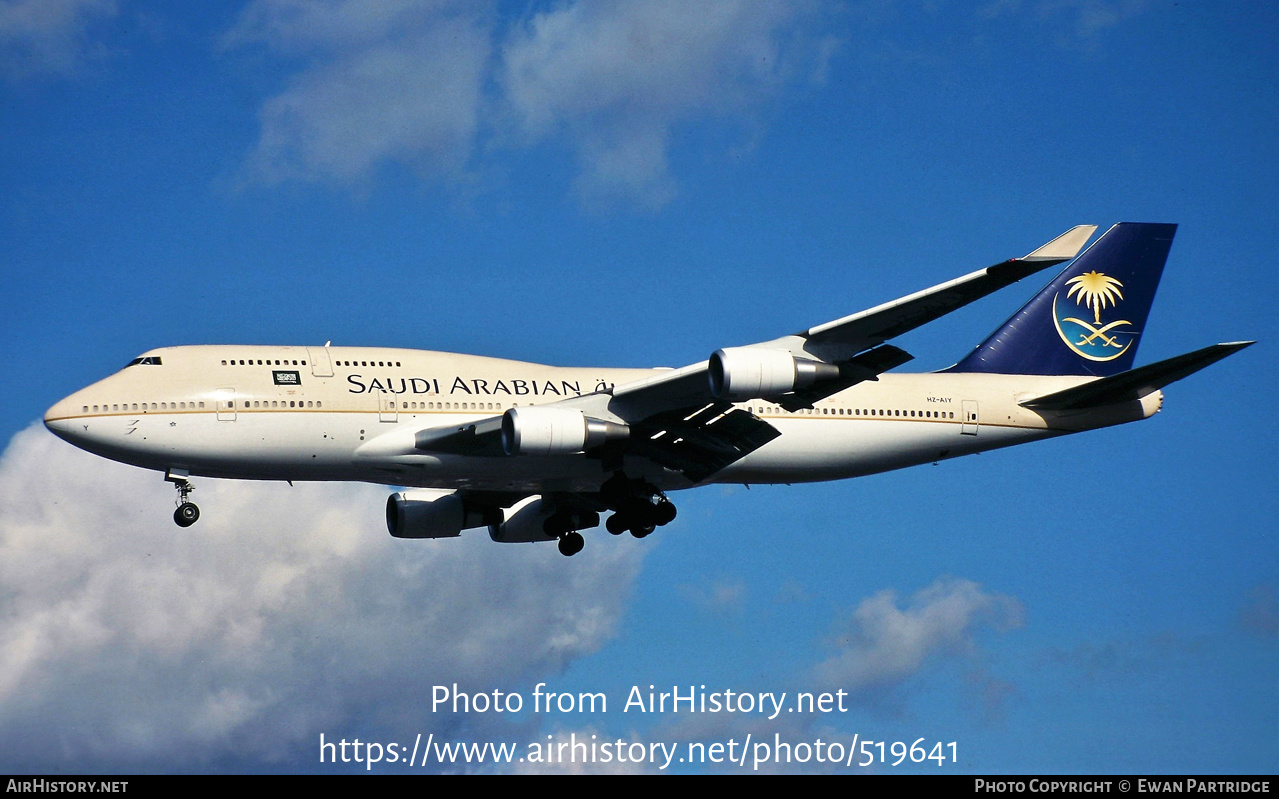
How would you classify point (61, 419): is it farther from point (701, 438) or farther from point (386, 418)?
point (701, 438)

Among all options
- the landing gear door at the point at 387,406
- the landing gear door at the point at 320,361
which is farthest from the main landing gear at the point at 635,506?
the landing gear door at the point at 320,361

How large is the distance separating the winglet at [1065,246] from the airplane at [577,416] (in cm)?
4

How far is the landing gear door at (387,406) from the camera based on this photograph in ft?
117

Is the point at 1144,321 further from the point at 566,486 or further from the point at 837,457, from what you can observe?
the point at 566,486

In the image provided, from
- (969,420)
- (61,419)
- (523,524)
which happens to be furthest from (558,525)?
(61,419)

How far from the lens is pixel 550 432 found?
112 feet

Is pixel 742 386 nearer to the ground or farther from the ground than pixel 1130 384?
nearer to the ground

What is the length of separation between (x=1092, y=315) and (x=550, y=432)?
742 inches

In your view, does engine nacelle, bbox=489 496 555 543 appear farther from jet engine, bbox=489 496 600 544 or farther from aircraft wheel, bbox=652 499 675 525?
aircraft wheel, bbox=652 499 675 525

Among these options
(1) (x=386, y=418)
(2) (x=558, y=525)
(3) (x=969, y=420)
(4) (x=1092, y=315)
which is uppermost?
(4) (x=1092, y=315)

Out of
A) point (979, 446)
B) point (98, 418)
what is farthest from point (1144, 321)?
point (98, 418)

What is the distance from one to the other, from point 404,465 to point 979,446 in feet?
53.5

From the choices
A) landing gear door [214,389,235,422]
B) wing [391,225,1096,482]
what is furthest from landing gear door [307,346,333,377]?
wing [391,225,1096,482]

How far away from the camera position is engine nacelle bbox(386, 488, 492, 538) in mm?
41906
